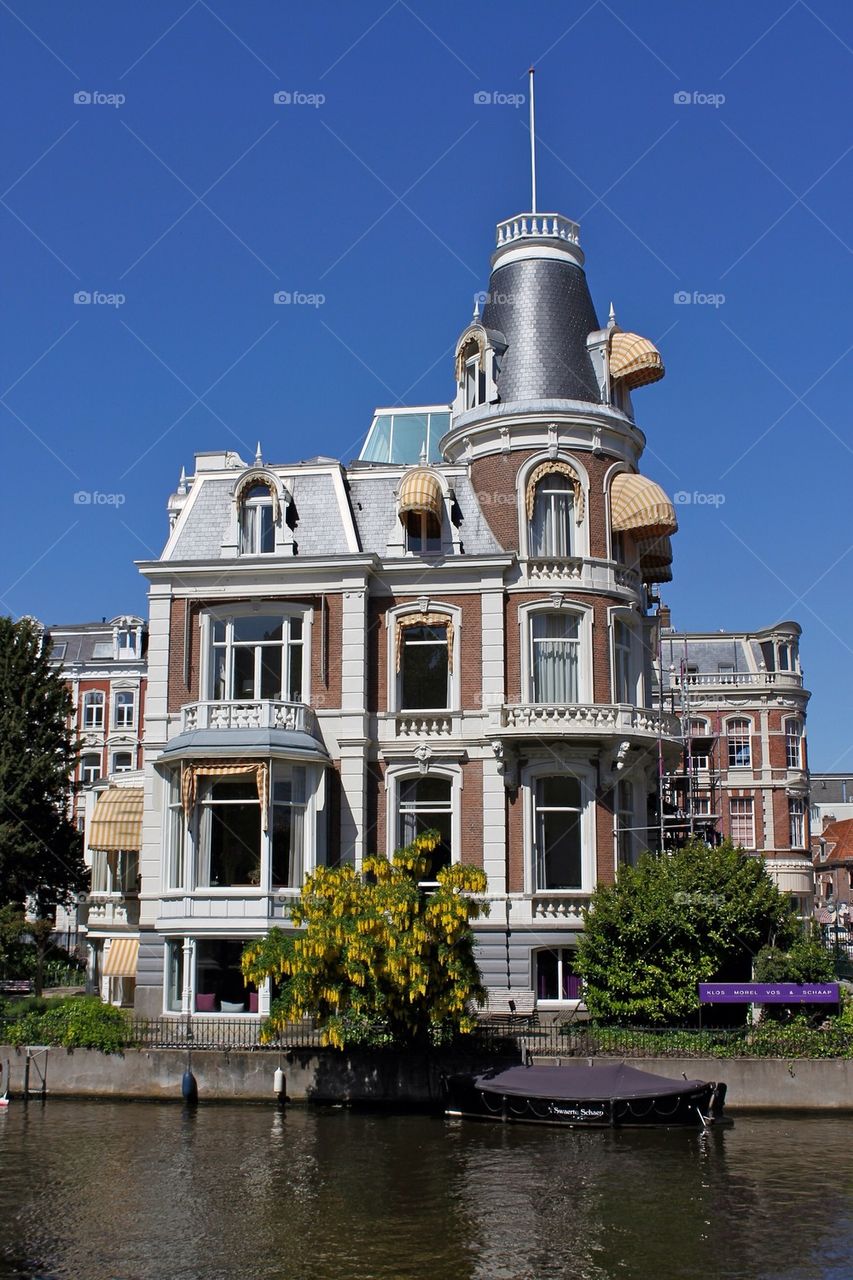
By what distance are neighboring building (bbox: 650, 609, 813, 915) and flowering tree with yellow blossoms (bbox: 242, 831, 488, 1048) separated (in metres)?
43.0

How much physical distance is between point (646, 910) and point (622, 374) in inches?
664

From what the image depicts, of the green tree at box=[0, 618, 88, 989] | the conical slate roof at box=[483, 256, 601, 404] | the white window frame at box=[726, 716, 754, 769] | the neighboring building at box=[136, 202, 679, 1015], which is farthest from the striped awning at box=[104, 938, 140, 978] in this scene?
the white window frame at box=[726, 716, 754, 769]

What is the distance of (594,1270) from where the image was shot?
19.4 meters

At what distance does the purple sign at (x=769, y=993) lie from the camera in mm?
32562

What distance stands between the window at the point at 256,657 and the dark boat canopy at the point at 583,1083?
1323 cm

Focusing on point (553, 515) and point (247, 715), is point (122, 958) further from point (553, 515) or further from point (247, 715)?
point (553, 515)

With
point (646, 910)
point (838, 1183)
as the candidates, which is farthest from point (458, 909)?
point (838, 1183)

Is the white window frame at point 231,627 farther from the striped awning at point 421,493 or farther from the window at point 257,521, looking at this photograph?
the striped awning at point 421,493

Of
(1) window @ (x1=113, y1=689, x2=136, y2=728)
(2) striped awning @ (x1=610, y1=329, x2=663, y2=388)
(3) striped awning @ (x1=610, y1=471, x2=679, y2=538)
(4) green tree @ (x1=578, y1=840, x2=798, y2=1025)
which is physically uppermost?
(2) striped awning @ (x1=610, y1=329, x2=663, y2=388)

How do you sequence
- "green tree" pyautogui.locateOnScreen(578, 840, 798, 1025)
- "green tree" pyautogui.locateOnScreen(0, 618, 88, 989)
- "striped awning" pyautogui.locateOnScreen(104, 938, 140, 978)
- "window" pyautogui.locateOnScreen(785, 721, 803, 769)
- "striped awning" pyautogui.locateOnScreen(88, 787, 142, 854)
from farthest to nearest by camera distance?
"window" pyautogui.locateOnScreen(785, 721, 803, 769)
"green tree" pyautogui.locateOnScreen(0, 618, 88, 989)
"striped awning" pyautogui.locateOnScreen(88, 787, 142, 854)
"striped awning" pyautogui.locateOnScreen(104, 938, 140, 978)
"green tree" pyautogui.locateOnScreen(578, 840, 798, 1025)

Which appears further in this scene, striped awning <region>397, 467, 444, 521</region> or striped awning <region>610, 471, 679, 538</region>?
striped awning <region>610, 471, 679, 538</region>

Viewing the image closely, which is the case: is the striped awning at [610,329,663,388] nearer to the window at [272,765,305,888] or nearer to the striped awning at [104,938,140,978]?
the window at [272,765,305,888]

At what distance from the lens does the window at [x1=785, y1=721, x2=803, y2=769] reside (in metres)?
75.1

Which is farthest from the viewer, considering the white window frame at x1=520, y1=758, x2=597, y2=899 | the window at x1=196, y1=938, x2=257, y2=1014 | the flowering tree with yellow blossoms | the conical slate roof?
the conical slate roof
